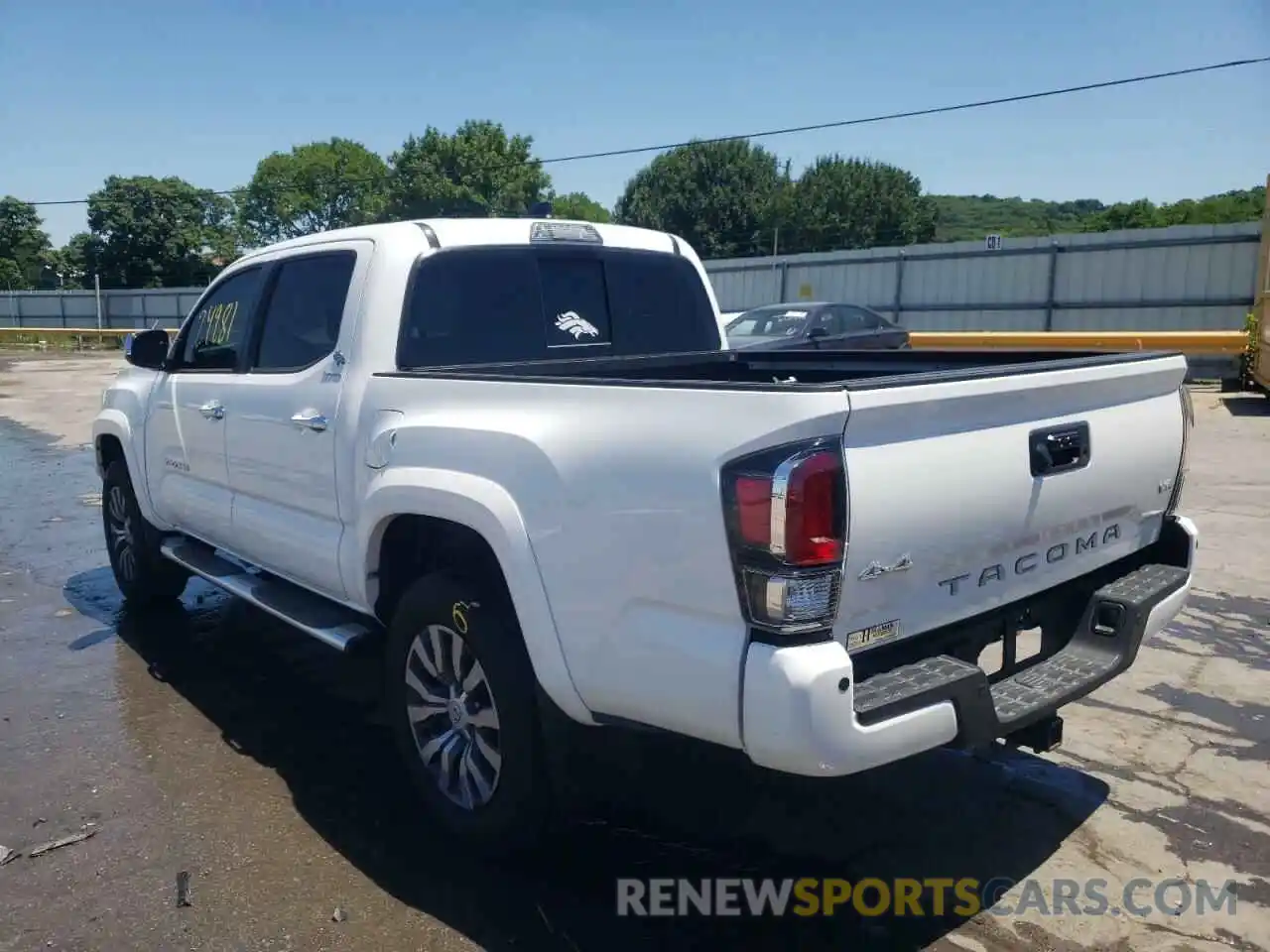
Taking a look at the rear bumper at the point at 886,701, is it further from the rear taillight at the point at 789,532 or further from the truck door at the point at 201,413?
the truck door at the point at 201,413

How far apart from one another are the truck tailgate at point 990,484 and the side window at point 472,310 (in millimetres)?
2009

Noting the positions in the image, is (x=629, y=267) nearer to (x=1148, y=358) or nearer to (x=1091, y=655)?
(x=1148, y=358)

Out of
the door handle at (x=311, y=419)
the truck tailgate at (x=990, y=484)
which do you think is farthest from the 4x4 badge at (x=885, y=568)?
the door handle at (x=311, y=419)

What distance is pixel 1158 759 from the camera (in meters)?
4.13

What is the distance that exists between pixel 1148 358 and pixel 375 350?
2.72 m

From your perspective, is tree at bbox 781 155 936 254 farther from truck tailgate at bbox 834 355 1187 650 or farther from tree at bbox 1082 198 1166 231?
truck tailgate at bbox 834 355 1187 650

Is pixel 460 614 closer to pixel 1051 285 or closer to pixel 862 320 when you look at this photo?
pixel 862 320

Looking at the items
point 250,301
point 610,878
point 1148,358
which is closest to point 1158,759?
point 1148,358

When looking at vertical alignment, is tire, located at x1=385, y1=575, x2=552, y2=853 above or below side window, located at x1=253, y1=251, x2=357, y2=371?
below

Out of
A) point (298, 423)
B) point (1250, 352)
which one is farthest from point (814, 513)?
point (1250, 352)

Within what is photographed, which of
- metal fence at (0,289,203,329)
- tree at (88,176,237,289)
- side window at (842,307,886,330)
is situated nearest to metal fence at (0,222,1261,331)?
side window at (842,307,886,330)

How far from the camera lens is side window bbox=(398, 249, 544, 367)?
396 cm

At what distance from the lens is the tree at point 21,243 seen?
6097cm

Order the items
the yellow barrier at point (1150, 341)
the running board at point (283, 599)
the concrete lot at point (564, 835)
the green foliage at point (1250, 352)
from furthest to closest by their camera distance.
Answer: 1. the yellow barrier at point (1150, 341)
2. the green foliage at point (1250, 352)
3. the running board at point (283, 599)
4. the concrete lot at point (564, 835)
